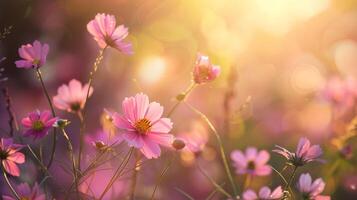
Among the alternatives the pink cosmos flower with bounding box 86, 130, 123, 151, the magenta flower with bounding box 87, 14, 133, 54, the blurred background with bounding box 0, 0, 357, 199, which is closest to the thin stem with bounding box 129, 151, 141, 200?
the pink cosmos flower with bounding box 86, 130, 123, 151

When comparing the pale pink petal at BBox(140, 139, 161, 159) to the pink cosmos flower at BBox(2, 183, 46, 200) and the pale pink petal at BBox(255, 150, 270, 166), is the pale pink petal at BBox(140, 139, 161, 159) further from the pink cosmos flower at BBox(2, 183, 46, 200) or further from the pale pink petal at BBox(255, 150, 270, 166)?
the pale pink petal at BBox(255, 150, 270, 166)

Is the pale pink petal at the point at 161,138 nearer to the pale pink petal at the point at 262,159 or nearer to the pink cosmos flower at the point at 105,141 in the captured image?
the pink cosmos flower at the point at 105,141

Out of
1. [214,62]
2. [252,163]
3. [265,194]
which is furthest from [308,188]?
[214,62]

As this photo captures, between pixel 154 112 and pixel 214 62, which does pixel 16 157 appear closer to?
pixel 154 112

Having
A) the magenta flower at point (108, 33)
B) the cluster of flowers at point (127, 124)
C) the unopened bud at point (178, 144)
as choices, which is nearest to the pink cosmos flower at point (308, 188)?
the cluster of flowers at point (127, 124)

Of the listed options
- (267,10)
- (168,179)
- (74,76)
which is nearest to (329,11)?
(267,10)

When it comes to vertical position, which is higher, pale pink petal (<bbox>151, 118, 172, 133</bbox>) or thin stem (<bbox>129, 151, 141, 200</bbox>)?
pale pink petal (<bbox>151, 118, 172, 133</bbox>)
